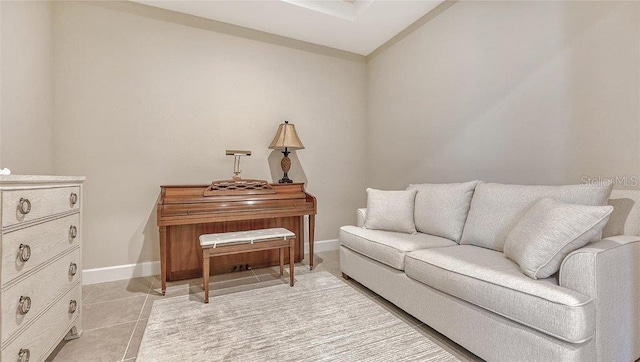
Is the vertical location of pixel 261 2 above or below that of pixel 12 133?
above

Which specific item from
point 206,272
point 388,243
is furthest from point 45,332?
point 388,243

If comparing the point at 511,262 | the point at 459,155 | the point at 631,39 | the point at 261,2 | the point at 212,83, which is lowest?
the point at 511,262

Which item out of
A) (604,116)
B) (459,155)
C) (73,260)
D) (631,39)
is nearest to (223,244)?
(73,260)

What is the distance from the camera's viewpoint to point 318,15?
2973 millimetres

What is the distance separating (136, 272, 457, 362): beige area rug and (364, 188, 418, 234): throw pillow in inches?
24.8

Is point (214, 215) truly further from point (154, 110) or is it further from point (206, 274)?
point (154, 110)

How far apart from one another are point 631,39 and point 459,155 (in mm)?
1261

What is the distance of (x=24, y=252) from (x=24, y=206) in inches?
7.5

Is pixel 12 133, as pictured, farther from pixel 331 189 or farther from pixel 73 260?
pixel 331 189

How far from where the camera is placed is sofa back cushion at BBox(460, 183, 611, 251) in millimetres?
1520

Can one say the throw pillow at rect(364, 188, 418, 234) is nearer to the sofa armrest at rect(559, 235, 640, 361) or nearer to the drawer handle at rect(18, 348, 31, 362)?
the sofa armrest at rect(559, 235, 640, 361)

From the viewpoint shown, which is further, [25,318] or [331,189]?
[331,189]

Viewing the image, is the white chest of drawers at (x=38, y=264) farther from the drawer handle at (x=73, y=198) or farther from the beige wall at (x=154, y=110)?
the beige wall at (x=154, y=110)

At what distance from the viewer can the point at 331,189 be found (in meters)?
3.73
